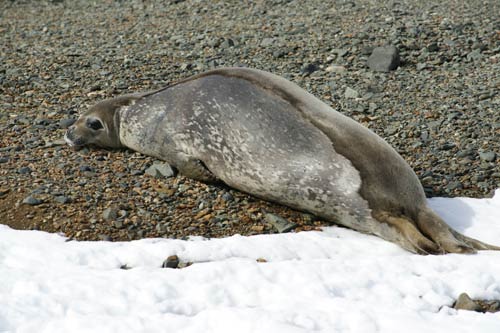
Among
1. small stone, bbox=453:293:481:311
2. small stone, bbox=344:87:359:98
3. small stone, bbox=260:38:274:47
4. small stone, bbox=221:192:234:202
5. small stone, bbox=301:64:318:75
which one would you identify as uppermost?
small stone, bbox=453:293:481:311

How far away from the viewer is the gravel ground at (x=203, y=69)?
18.5 ft

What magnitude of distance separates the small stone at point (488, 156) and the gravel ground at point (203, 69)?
2 cm

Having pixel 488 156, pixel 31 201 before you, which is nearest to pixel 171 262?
pixel 31 201

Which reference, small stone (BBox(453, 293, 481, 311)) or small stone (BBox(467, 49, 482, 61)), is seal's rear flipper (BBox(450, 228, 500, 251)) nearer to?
small stone (BBox(453, 293, 481, 311))

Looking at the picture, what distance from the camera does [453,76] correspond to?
863 cm

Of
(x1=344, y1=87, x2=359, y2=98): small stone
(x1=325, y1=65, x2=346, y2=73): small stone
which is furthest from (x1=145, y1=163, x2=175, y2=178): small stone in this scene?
(x1=325, y1=65, x2=346, y2=73): small stone

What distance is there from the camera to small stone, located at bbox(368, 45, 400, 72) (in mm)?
8922

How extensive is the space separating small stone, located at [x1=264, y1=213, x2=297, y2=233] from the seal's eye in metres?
2.11

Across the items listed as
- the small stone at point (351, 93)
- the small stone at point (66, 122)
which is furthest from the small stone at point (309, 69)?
the small stone at point (66, 122)

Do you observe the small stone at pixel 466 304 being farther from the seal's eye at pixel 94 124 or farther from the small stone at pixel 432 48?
the small stone at pixel 432 48

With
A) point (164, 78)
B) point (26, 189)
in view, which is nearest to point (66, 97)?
point (164, 78)

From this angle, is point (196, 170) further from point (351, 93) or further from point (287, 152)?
point (351, 93)

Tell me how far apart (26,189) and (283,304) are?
100 inches

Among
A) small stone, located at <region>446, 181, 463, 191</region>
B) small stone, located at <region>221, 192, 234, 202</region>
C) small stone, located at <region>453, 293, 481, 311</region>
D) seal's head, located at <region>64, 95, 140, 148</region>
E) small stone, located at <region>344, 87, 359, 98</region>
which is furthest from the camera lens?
small stone, located at <region>344, 87, 359, 98</region>
